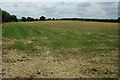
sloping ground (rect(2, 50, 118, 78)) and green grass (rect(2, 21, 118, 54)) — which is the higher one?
green grass (rect(2, 21, 118, 54))

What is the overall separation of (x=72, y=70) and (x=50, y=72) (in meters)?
1.41

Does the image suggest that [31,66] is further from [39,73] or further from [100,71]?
[100,71]

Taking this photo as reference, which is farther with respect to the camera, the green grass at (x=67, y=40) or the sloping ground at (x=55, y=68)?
the green grass at (x=67, y=40)

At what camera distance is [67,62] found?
31.9 feet

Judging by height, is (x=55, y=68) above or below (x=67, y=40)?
below

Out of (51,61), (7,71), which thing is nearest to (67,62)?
(51,61)

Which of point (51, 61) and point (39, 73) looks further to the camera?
point (51, 61)

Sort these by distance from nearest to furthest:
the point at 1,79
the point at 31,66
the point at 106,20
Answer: the point at 1,79 → the point at 31,66 → the point at 106,20

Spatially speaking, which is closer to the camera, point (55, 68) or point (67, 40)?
point (55, 68)

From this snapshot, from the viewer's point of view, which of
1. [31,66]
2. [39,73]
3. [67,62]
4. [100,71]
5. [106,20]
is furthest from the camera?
[106,20]

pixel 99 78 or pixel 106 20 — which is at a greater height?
pixel 106 20

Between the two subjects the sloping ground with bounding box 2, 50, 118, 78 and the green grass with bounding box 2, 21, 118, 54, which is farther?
the green grass with bounding box 2, 21, 118, 54

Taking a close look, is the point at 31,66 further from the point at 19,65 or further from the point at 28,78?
the point at 28,78

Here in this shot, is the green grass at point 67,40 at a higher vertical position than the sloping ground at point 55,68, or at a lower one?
higher
